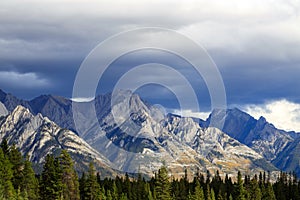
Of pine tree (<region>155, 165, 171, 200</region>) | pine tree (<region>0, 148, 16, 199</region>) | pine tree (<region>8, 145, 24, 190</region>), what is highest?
pine tree (<region>155, 165, 171, 200</region>)

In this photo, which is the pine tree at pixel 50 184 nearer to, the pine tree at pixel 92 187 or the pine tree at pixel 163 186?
the pine tree at pixel 163 186

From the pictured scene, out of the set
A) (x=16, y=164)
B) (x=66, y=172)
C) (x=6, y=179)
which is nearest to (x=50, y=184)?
(x=66, y=172)

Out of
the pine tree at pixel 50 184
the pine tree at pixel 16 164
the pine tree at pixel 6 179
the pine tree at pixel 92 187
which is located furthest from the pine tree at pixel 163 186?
the pine tree at pixel 6 179

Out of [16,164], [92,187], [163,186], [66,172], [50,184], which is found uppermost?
[163,186]

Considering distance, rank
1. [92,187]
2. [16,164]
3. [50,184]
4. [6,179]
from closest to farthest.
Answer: [6,179], [50,184], [16,164], [92,187]

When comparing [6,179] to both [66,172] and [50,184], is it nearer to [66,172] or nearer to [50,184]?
[50,184]

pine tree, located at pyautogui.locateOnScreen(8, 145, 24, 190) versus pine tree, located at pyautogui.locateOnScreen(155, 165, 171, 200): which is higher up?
pine tree, located at pyautogui.locateOnScreen(155, 165, 171, 200)

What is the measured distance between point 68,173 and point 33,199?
21.0 metres

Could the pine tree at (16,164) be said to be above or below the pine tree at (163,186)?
below

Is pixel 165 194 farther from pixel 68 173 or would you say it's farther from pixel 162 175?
pixel 68 173

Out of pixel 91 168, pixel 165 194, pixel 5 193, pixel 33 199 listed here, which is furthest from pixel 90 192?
pixel 5 193

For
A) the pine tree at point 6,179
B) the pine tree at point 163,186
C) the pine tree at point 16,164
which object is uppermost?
the pine tree at point 163,186

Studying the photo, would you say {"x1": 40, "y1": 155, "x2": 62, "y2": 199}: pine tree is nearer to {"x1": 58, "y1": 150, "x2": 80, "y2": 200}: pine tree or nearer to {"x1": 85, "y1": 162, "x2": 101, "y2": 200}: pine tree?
{"x1": 58, "y1": 150, "x2": 80, "y2": 200}: pine tree

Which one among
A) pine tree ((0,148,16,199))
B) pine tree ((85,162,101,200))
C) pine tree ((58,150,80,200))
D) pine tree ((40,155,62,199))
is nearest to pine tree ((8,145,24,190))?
pine tree ((0,148,16,199))
